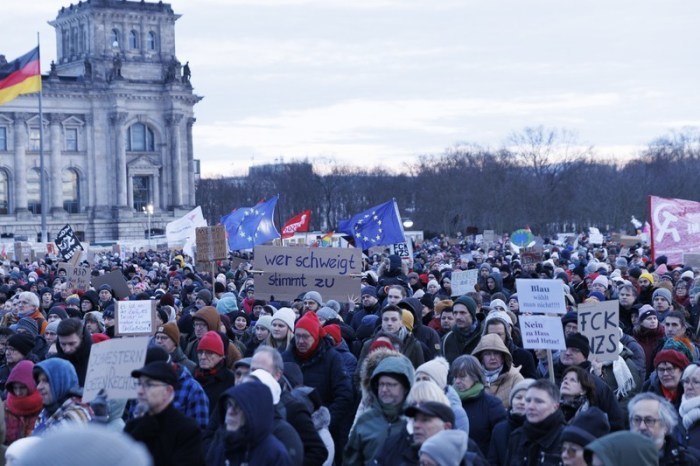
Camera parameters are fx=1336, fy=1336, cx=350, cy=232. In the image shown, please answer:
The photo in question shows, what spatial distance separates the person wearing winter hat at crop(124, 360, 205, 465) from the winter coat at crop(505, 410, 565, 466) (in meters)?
1.72

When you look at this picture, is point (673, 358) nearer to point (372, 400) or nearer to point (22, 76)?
point (372, 400)

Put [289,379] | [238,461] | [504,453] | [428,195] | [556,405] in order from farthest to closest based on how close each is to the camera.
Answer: [428,195], [289,379], [504,453], [556,405], [238,461]

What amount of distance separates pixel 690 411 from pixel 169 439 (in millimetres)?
3152

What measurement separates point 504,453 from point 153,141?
271ft

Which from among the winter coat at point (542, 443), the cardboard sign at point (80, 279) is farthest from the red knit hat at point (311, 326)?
the cardboard sign at point (80, 279)

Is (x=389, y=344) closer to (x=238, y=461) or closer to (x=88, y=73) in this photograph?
(x=238, y=461)

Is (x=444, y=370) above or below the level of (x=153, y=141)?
below

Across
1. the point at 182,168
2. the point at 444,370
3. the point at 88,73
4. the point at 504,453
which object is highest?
the point at 88,73

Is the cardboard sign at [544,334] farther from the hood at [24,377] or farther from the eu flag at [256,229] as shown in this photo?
the eu flag at [256,229]

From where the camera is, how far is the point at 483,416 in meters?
8.24

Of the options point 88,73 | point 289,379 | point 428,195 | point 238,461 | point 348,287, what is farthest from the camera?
point 428,195

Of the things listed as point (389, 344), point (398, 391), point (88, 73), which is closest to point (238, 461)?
point (398, 391)

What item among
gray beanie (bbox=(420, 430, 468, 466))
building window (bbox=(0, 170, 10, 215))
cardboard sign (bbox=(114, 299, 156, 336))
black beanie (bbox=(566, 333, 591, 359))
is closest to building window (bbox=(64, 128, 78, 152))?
building window (bbox=(0, 170, 10, 215))

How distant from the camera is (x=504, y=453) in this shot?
7.66 meters
